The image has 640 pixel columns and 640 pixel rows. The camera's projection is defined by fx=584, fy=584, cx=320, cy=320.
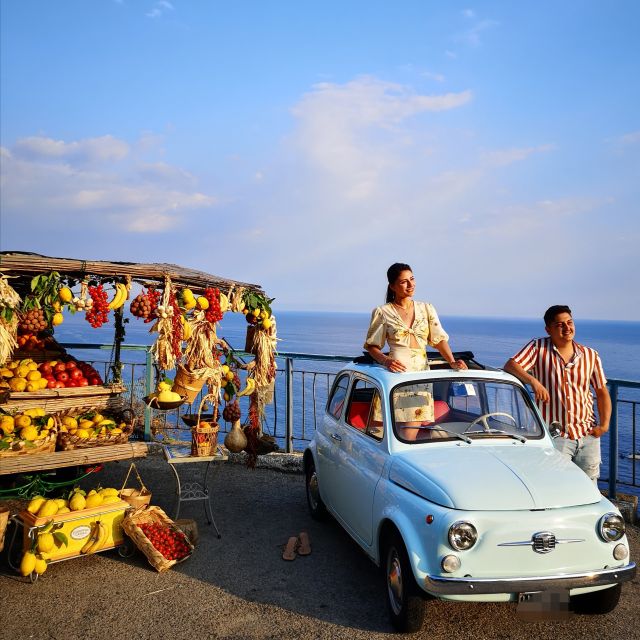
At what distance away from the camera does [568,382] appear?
5129 mm

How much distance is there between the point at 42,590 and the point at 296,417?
2464 centimetres

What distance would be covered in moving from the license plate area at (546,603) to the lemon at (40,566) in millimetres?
3792

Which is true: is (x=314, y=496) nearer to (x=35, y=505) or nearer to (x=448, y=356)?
(x=448, y=356)

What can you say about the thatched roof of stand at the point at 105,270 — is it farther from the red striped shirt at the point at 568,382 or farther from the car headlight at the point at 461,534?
the car headlight at the point at 461,534

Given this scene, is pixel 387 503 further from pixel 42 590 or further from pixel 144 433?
pixel 144 433

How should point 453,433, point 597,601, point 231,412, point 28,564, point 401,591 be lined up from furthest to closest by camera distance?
point 231,412 < point 28,564 < point 453,433 < point 597,601 < point 401,591

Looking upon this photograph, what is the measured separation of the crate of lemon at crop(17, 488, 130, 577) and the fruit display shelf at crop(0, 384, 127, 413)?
129 cm

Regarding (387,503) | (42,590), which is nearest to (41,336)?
(42,590)

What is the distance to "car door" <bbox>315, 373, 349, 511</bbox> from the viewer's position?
220 inches

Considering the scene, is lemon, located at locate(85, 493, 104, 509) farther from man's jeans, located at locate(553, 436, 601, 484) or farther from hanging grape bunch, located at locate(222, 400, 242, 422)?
man's jeans, located at locate(553, 436, 601, 484)

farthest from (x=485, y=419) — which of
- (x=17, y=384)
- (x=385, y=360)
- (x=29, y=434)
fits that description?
(x=17, y=384)

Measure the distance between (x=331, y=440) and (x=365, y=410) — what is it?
59 centimetres

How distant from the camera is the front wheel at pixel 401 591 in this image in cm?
382

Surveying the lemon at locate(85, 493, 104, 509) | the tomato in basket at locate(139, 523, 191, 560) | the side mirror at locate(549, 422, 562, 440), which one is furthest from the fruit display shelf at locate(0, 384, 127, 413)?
the side mirror at locate(549, 422, 562, 440)
